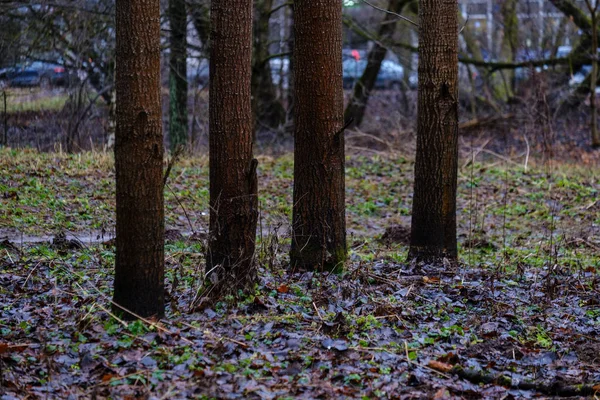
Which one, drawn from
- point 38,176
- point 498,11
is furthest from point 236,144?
point 498,11

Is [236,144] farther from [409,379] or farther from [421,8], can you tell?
[421,8]

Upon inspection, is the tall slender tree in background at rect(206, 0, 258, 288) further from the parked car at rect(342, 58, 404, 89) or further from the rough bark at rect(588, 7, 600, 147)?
the parked car at rect(342, 58, 404, 89)

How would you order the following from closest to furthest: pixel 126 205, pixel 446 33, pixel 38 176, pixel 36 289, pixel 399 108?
1. pixel 126 205
2. pixel 36 289
3. pixel 446 33
4. pixel 38 176
5. pixel 399 108

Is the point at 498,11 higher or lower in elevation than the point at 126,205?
higher

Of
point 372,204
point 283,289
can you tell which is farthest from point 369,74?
point 283,289

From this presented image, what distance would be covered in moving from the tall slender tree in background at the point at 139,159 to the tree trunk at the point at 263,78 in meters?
12.9

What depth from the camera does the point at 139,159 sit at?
17.7 ft

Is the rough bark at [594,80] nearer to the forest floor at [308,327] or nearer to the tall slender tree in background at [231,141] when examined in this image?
the forest floor at [308,327]

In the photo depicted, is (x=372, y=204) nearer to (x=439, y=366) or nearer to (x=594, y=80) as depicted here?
(x=439, y=366)

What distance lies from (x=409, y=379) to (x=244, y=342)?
1206mm

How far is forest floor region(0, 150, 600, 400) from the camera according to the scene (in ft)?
16.0

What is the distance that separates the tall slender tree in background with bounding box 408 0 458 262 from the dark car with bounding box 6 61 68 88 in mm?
11568

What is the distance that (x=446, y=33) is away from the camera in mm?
8055

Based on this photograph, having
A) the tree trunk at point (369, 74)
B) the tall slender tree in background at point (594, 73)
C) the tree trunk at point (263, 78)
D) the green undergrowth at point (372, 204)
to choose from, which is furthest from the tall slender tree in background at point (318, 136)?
the tree trunk at point (369, 74)
